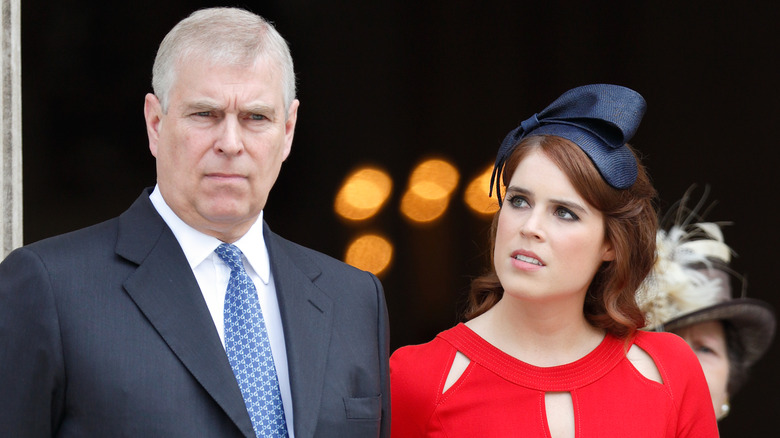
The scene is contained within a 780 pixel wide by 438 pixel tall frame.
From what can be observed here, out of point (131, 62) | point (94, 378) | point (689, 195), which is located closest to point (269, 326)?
point (94, 378)

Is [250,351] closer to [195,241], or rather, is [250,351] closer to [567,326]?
[195,241]

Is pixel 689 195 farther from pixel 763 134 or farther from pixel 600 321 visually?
pixel 600 321

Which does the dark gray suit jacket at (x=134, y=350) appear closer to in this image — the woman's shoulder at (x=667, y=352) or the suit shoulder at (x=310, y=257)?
the suit shoulder at (x=310, y=257)

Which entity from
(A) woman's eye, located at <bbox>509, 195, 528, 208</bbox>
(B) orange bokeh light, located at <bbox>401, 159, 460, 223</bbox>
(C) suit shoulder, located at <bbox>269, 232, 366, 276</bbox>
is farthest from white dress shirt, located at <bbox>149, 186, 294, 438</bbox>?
(B) orange bokeh light, located at <bbox>401, 159, 460, 223</bbox>

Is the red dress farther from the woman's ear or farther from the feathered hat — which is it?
the feathered hat

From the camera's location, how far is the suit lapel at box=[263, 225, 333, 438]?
1668 millimetres

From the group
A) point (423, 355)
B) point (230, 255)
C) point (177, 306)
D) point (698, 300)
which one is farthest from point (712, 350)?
point (177, 306)

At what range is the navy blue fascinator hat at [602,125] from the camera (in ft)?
6.80

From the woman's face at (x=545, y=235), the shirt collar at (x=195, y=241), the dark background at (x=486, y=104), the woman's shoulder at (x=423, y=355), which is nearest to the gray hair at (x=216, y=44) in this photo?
the shirt collar at (x=195, y=241)

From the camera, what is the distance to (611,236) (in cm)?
212

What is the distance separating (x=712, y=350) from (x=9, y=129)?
2.12 meters

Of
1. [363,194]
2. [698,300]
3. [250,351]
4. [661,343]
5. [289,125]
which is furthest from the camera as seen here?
[363,194]

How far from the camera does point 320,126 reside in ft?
13.5

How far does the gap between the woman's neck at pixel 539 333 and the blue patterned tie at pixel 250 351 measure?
2.21 feet
